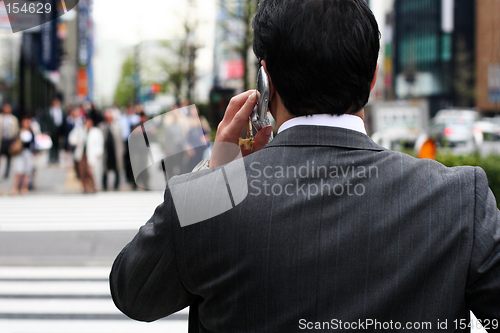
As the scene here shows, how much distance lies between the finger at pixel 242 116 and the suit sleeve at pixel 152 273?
250mm

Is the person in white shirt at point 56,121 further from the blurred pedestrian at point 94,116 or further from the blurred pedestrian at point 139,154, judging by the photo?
the blurred pedestrian at point 139,154

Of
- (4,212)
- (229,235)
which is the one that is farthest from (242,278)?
(4,212)

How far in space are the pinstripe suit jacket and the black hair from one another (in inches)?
5.0

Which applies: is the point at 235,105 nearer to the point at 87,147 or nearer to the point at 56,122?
the point at 87,147

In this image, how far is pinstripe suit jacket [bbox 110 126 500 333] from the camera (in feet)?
3.84

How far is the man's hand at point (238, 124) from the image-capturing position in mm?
1372

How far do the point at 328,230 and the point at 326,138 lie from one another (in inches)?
7.9

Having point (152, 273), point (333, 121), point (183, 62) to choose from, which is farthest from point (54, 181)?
point (183, 62)

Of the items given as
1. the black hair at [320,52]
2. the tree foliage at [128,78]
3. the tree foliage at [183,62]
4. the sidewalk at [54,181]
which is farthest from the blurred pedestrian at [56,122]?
the tree foliage at [128,78]

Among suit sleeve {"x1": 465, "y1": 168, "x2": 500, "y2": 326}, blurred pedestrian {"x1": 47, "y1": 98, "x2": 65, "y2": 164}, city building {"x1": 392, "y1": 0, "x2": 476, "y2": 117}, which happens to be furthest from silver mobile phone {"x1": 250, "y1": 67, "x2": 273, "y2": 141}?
city building {"x1": 392, "y1": 0, "x2": 476, "y2": 117}

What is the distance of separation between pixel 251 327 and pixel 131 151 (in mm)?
480

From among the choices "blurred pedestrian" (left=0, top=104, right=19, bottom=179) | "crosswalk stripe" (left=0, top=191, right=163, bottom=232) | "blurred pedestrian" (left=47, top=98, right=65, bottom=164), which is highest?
"blurred pedestrian" (left=0, top=104, right=19, bottom=179)

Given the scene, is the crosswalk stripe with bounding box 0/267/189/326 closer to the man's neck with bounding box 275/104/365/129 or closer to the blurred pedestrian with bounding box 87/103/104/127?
the man's neck with bounding box 275/104/365/129

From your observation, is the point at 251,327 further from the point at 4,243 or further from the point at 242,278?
the point at 4,243
